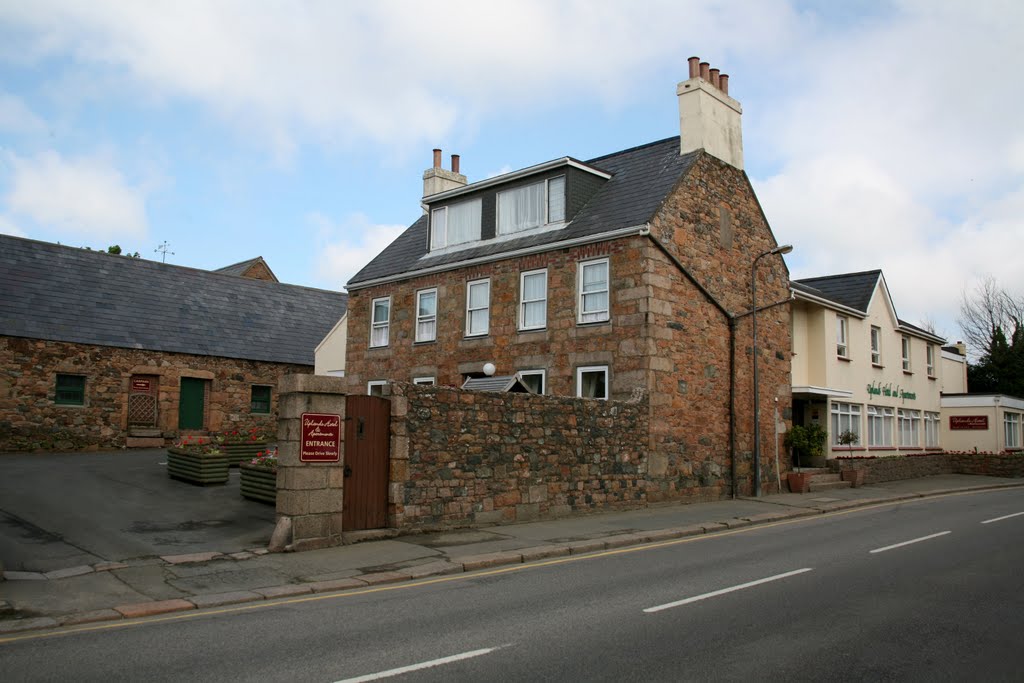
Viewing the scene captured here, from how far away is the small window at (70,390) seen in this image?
2669 cm

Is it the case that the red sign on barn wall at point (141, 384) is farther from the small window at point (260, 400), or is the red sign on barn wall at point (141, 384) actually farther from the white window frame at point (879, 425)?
the white window frame at point (879, 425)

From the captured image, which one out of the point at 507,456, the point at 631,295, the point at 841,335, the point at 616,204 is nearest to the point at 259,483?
the point at 507,456

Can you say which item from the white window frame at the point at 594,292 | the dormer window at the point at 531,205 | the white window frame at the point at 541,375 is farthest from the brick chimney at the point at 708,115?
the white window frame at the point at 541,375

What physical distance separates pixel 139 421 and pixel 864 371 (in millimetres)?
26541

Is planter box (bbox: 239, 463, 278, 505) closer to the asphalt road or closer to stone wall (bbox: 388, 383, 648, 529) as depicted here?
stone wall (bbox: 388, 383, 648, 529)

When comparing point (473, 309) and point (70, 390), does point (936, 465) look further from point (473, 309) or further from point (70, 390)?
point (70, 390)

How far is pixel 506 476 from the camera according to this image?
15195mm

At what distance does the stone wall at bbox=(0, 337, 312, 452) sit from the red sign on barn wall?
27 centimetres

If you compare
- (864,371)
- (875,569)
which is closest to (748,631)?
(875,569)

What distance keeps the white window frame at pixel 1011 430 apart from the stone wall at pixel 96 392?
104ft

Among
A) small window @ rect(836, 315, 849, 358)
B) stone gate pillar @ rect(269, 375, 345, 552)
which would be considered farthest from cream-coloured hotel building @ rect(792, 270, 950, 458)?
stone gate pillar @ rect(269, 375, 345, 552)

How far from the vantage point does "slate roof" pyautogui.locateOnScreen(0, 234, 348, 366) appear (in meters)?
27.5

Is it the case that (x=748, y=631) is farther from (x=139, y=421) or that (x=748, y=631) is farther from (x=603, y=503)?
(x=139, y=421)

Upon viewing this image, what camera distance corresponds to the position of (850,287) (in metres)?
30.9
